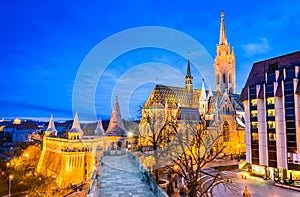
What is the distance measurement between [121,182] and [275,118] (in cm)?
2385

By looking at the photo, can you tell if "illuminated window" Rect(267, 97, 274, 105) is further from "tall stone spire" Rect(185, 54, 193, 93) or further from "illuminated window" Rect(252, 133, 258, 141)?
"tall stone spire" Rect(185, 54, 193, 93)

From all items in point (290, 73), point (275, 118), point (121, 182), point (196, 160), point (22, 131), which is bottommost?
point (22, 131)

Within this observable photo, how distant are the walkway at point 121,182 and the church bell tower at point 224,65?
7364 centimetres

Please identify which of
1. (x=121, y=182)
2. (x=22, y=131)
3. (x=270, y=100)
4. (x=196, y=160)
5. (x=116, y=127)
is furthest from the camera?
(x=22, y=131)

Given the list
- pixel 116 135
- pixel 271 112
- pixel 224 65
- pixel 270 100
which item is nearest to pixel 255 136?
pixel 271 112

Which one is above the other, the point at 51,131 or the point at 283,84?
the point at 283,84

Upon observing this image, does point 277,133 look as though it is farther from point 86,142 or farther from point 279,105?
point 86,142

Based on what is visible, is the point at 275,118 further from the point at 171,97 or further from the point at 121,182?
the point at 171,97

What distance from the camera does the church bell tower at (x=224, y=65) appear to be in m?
87.4

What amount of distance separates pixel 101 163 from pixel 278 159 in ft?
72.8

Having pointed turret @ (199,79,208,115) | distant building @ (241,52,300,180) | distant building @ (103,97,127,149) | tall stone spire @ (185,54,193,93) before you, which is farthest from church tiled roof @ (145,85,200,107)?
distant building @ (241,52,300,180)

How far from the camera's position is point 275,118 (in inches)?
1211

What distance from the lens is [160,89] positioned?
200 ft

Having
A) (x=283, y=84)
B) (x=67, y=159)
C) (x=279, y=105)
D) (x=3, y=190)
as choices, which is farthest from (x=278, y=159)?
(x=3, y=190)
